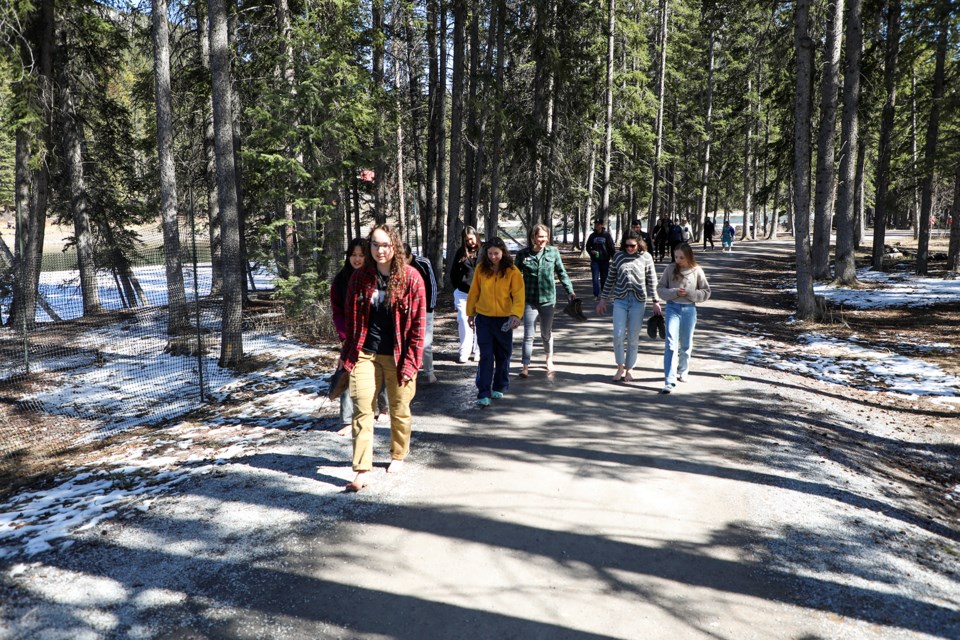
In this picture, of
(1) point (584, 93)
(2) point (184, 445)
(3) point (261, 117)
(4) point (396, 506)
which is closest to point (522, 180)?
(1) point (584, 93)

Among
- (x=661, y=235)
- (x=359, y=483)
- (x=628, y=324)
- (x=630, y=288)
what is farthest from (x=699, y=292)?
(x=661, y=235)

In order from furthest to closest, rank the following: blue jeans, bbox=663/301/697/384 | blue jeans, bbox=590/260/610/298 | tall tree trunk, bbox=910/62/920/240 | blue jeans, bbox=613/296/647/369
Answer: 1. tall tree trunk, bbox=910/62/920/240
2. blue jeans, bbox=590/260/610/298
3. blue jeans, bbox=613/296/647/369
4. blue jeans, bbox=663/301/697/384

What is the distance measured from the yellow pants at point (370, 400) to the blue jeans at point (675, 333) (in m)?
3.84

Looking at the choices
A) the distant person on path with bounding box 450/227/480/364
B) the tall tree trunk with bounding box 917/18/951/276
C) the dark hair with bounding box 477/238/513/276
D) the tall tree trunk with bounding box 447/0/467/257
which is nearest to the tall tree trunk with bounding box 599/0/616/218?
the tall tree trunk with bounding box 447/0/467/257

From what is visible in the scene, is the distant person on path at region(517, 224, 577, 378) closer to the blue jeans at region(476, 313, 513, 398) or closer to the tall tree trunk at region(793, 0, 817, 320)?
the blue jeans at region(476, 313, 513, 398)

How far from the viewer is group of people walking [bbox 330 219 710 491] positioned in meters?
5.27

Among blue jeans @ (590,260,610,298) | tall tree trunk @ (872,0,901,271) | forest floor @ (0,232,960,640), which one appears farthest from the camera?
tall tree trunk @ (872,0,901,271)

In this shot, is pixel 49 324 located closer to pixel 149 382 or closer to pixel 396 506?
pixel 149 382

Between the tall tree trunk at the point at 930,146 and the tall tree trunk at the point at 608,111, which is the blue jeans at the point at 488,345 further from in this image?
the tall tree trunk at the point at 608,111

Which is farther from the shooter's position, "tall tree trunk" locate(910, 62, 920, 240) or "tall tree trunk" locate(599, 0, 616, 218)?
"tall tree trunk" locate(599, 0, 616, 218)

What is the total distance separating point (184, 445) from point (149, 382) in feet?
15.2

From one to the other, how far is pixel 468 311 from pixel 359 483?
282 cm

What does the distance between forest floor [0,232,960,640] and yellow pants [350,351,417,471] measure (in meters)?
0.33

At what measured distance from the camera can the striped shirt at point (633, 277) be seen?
8.10 metres
